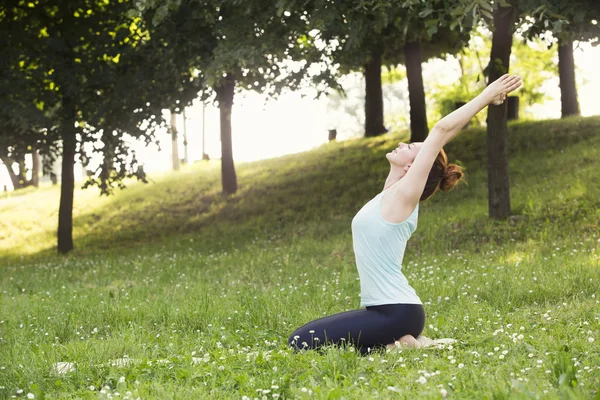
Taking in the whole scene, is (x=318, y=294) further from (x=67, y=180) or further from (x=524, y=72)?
(x=524, y=72)

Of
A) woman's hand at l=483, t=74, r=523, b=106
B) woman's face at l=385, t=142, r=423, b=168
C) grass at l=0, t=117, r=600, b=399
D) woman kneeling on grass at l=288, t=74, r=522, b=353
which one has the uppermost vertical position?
woman's hand at l=483, t=74, r=523, b=106

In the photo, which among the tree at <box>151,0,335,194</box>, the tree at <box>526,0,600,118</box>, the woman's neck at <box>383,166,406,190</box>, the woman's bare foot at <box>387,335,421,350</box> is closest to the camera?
the woman's bare foot at <box>387,335,421,350</box>

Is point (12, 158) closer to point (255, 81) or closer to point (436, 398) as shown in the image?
point (255, 81)

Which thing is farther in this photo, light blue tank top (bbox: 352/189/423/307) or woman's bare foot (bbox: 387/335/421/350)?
light blue tank top (bbox: 352/189/423/307)

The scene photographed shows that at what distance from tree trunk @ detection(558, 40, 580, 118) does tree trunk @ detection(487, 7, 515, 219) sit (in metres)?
13.2

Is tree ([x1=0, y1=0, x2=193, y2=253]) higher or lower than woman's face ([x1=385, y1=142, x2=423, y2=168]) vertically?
higher

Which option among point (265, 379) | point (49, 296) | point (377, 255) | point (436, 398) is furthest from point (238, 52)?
point (436, 398)

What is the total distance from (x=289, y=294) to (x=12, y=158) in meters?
14.9

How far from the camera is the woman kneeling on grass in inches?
242

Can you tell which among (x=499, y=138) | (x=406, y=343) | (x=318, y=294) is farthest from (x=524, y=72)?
(x=406, y=343)

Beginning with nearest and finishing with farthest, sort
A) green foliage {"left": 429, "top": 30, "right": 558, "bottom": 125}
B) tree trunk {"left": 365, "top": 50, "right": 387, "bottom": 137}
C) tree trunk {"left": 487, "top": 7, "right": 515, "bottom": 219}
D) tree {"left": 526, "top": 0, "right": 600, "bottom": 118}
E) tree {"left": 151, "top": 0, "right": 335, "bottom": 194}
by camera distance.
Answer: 1. tree {"left": 526, "top": 0, "right": 600, "bottom": 118}
2. tree trunk {"left": 487, "top": 7, "right": 515, "bottom": 219}
3. tree {"left": 151, "top": 0, "right": 335, "bottom": 194}
4. tree trunk {"left": 365, "top": 50, "right": 387, "bottom": 137}
5. green foliage {"left": 429, "top": 30, "right": 558, "bottom": 125}

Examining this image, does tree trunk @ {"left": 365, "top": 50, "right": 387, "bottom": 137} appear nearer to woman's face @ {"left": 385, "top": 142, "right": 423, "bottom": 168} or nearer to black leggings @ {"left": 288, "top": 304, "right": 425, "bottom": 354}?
woman's face @ {"left": 385, "top": 142, "right": 423, "bottom": 168}

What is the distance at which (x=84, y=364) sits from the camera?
6.01 metres

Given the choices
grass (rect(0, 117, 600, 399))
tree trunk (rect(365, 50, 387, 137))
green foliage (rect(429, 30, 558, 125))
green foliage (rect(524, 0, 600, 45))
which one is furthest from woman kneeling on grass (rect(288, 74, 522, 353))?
green foliage (rect(429, 30, 558, 125))
